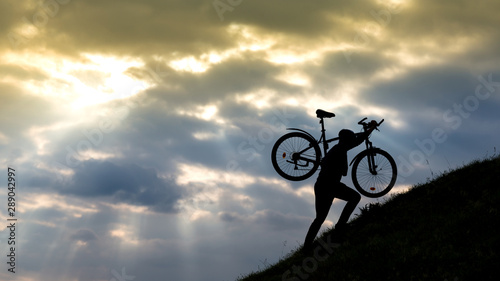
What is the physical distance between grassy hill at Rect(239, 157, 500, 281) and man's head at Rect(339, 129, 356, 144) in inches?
116

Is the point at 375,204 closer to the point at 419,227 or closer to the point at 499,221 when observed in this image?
the point at 419,227

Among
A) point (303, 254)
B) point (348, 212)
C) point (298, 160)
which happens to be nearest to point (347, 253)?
point (348, 212)

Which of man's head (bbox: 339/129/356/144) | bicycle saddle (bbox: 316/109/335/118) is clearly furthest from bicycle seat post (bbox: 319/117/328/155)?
man's head (bbox: 339/129/356/144)

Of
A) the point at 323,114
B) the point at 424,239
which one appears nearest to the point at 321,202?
the point at 424,239

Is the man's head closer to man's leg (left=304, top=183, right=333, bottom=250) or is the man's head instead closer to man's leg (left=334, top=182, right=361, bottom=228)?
man's leg (left=334, top=182, right=361, bottom=228)

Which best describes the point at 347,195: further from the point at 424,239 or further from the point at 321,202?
the point at 424,239

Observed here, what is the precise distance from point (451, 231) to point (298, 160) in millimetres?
5508

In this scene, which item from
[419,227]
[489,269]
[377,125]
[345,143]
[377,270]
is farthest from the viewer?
[377,125]

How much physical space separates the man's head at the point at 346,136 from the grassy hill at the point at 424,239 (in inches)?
116

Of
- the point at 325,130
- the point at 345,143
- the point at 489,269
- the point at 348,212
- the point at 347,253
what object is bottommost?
the point at 489,269

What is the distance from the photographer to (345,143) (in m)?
14.9

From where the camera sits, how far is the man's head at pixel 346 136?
15.0 metres

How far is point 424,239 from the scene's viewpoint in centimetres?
1310

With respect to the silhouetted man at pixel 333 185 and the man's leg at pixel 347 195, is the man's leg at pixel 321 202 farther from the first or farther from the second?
the man's leg at pixel 347 195
